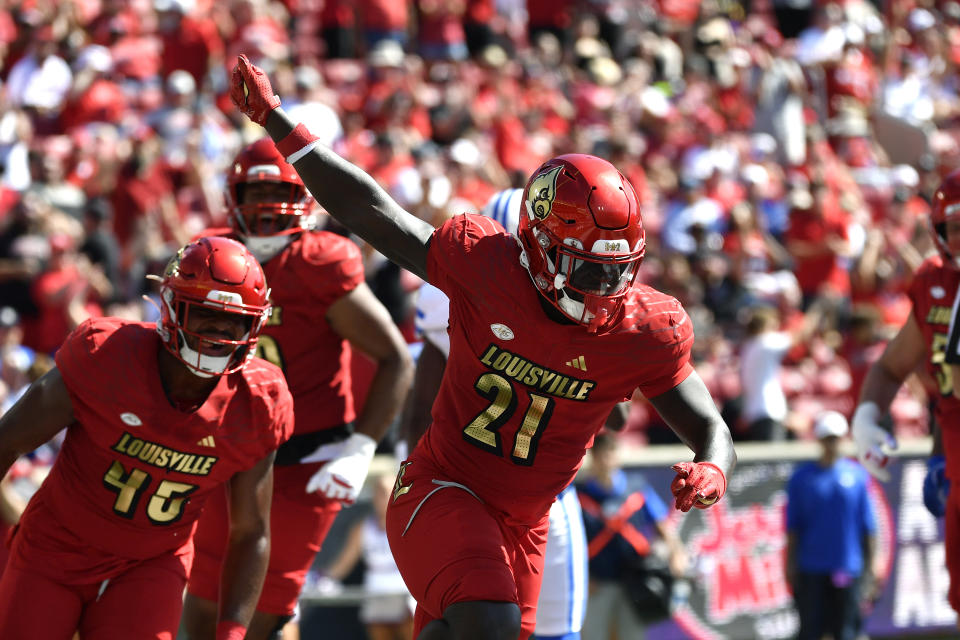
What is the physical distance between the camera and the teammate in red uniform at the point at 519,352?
13.0ft

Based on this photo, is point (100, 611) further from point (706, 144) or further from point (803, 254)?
point (706, 144)

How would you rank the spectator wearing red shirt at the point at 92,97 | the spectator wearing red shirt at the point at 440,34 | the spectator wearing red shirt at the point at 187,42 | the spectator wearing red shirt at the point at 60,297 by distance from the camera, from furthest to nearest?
the spectator wearing red shirt at the point at 440,34 → the spectator wearing red shirt at the point at 187,42 → the spectator wearing red shirt at the point at 92,97 → the spectator wearing red shirt at the point at 60,297

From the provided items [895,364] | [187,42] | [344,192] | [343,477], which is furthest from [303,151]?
[187,42]

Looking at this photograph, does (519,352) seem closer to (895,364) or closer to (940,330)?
(940,330)

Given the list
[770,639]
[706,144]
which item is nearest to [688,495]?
[770,639]

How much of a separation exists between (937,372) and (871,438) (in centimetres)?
45

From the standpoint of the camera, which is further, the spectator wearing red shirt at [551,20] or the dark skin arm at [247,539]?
the spectator wearing red shirt at [551,20]

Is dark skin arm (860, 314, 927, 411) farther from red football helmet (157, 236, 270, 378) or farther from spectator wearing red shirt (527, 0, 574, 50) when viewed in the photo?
spectator wearing red shirt (527, 0, 574, 50)

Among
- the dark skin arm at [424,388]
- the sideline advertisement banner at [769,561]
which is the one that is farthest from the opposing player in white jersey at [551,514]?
the sideline advertisement banner at [769,561]

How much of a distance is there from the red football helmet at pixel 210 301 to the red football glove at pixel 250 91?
1.65ft

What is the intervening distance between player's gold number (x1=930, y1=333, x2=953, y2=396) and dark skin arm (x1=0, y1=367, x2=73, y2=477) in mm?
3368

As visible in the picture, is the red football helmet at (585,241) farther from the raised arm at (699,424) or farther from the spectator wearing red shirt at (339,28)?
the spectator wearing red shirt at (339,28)

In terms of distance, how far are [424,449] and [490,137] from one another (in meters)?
9.03

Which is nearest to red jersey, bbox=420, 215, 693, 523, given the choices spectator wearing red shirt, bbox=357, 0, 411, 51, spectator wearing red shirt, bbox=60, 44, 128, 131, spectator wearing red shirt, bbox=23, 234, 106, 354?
spectator wearing red shirt, bbox=23, 234, 106, 354
